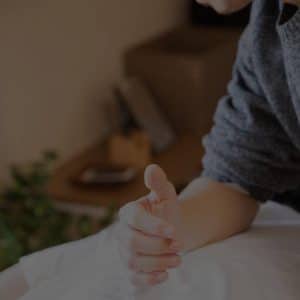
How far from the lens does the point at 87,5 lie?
79.6 inches

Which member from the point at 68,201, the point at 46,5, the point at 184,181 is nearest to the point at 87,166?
the point at 68,201

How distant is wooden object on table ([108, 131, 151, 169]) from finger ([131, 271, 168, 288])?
1216mm

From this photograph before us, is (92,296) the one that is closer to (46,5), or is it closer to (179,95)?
(46,5)

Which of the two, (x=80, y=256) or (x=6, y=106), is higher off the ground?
(x=80, y=256)

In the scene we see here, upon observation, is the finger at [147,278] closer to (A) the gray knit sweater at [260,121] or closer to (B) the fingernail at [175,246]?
(B) the fingernail at [175,246]

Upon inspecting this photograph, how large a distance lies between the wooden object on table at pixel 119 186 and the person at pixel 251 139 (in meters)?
0.77

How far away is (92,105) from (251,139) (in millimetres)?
1236

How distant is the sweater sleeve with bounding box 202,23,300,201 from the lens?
3.01ft

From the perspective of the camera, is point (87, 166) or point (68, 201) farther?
point (87, 166)

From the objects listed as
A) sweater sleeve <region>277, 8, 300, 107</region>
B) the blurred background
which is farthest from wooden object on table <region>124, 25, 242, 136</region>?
sweater sleeve <region>277, 8, 300, 107</region>

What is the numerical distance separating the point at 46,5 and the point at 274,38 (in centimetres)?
109

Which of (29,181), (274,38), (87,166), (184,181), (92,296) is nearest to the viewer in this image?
(92,296)

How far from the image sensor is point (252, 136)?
922 mm

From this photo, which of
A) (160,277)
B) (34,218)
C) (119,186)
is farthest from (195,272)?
(119,186)
